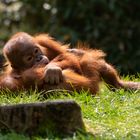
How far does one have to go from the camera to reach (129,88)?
6.38 meters

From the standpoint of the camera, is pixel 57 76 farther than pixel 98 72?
No

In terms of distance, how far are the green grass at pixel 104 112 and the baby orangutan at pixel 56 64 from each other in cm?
13

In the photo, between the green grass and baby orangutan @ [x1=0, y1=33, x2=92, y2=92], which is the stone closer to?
the green grass

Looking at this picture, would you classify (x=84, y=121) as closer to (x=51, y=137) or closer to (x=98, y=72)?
(x=51, y=137)

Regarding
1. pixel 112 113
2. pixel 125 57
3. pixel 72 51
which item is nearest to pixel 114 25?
pixel 125 57

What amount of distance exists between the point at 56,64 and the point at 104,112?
A: 0.79 meters

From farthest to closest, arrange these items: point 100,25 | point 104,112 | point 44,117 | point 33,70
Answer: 1. point 100,25
2. point 33,70
3. point 104,112
4. point 44,117

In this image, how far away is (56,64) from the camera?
6.12 m

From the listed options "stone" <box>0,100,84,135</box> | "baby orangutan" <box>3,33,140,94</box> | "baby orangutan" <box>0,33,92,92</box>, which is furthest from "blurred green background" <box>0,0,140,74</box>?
"stone" <box>0,100,84,135</box>

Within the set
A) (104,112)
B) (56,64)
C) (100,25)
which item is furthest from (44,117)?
(100,25)

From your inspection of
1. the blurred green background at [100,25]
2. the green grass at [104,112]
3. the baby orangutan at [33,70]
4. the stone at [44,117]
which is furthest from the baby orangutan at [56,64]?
the blurred green background at [100,25]

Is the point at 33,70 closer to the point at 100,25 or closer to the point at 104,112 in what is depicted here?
the point at 104,112

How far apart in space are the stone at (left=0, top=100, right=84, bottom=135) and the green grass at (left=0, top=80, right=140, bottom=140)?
7cm

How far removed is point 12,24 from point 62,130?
8.99 meters
